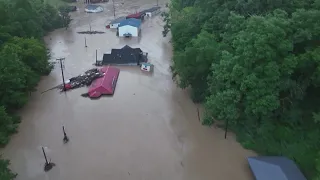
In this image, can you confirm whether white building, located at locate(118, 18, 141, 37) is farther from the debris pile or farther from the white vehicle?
the white vehicle

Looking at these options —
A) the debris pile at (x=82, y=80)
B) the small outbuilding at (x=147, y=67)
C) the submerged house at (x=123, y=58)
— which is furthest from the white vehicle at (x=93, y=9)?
the debris pile at (x=82, y=80)

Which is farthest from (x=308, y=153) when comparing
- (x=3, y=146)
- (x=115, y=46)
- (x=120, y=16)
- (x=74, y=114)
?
(x=120, y=16)

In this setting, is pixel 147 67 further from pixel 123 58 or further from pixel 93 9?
pixel 93 9

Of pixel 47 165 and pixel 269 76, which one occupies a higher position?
pixel 269 76

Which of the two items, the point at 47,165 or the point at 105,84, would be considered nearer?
the point at 47,165

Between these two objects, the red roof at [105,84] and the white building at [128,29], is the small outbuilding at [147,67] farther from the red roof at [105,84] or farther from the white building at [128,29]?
the white building at [128,29]

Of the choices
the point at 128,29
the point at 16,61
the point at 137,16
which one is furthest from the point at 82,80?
the point at 137,16
